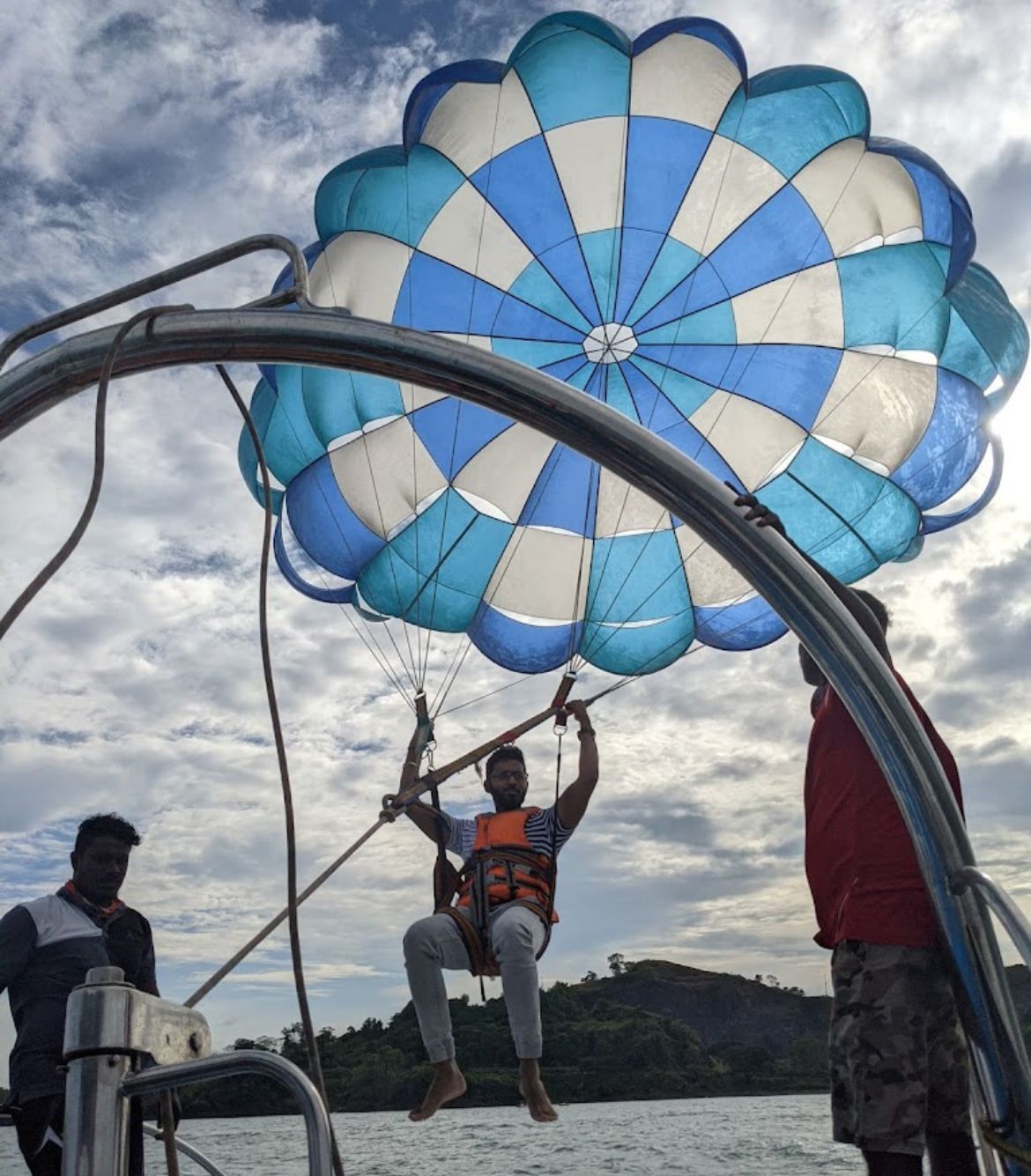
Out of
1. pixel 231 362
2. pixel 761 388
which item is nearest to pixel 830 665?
pixel 231 362

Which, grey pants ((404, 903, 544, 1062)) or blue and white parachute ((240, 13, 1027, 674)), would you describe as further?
blue and white parachute ((240, 13, 1027, 674))

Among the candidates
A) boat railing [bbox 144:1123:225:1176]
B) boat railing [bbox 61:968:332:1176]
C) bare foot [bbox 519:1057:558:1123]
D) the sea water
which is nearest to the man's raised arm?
bare foot [bbox 519:1057:558:1123]

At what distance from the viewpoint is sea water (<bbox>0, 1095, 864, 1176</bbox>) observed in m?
41.7

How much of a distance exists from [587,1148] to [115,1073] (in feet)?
183

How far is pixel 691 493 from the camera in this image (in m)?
2.38

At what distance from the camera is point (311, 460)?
661cm

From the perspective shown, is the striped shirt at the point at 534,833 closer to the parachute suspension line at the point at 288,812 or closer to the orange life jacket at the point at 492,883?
the orange life jacket at the point at 492,883

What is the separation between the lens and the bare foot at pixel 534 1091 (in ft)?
15.2

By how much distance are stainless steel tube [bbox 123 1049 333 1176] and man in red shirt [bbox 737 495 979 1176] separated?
1349mm

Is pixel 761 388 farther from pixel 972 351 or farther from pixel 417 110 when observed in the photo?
pixel 417 110

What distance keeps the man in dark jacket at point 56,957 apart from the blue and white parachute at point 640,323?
2.76 meters

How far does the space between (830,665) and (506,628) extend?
463 cm

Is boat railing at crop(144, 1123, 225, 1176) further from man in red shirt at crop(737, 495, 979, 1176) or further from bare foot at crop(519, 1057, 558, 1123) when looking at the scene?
man in red shirt at crop(737, 495, 979, 1176)

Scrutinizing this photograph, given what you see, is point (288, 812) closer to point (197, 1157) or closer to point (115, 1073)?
point (115, 1073)
